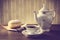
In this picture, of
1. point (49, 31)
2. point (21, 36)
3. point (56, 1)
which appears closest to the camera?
point (21, 36)

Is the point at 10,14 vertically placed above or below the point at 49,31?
above

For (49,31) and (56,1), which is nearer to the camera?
(49,31)

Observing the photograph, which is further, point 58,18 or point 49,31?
point 58,18

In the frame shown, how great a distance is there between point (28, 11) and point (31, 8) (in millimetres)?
60

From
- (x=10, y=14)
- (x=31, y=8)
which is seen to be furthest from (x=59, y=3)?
(x=10, y=14)

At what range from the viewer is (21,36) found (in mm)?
1420

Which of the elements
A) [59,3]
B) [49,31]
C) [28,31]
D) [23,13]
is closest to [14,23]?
[28,31]

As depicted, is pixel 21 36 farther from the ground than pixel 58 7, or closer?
closer

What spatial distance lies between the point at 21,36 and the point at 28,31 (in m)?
0.10

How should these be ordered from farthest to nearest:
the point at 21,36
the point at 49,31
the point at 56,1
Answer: the point at 56,1, the point at 49,31, the point at 21,36

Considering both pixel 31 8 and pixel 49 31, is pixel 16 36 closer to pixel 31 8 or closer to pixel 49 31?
pixel 49 31

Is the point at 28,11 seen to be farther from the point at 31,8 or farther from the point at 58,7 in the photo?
the point at 58,7

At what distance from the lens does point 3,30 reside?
5.33ft

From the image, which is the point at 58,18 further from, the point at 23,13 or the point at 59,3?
the point at 23,13
